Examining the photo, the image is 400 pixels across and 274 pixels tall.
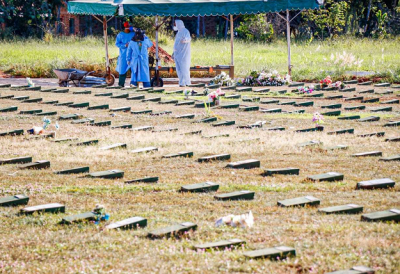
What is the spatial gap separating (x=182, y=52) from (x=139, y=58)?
1146mm

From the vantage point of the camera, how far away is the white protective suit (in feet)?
58.3

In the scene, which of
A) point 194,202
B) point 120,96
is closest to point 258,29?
point 120,96

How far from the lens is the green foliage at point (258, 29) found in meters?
34.4

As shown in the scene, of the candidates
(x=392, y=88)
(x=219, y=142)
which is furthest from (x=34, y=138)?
(x=392, y=88)

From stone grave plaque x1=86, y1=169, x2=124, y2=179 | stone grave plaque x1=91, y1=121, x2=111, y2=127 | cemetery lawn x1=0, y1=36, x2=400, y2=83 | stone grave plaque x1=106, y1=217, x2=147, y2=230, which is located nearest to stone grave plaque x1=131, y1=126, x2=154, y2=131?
stone grave plaque x1=91, y1=121, x2=111, y2=127

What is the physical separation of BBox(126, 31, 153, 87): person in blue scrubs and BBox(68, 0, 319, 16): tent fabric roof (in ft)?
2.60

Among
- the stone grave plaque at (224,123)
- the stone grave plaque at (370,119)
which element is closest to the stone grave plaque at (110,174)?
the stone grave plaque at (224,123)

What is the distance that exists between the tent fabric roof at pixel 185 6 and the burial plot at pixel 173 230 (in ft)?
41.6

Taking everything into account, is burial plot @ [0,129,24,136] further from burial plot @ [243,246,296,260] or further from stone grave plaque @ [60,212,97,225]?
burial plot @ [243,246,296,260]

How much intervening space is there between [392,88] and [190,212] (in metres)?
12.6

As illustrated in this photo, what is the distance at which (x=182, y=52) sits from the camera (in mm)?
17891

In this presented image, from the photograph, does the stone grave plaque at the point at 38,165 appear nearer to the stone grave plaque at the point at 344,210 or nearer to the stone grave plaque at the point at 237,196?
the stone grave plaque at the point at 237,196

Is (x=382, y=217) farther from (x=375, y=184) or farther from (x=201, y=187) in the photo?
(x=201, y=187)

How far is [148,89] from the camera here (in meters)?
16.7
